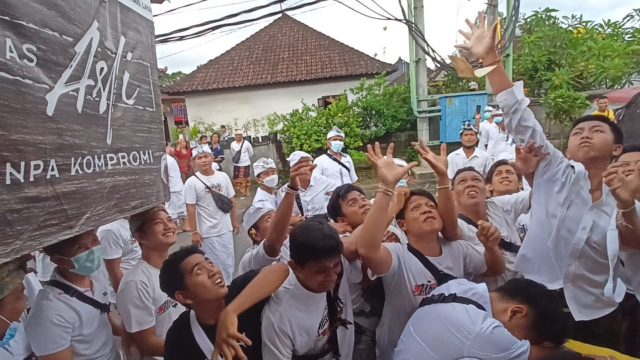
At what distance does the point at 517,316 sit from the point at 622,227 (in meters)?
0.81

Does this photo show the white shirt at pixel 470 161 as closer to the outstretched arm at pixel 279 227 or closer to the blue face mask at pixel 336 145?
the blue face mask at pixel 336 145

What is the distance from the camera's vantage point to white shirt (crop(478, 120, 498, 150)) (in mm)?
8406

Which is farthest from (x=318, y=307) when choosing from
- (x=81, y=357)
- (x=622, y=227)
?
(x=622, y=227)

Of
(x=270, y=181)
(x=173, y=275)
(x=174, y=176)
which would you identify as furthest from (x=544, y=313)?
(x=174, y=176)

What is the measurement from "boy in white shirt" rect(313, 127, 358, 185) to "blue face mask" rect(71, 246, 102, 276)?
3.68m

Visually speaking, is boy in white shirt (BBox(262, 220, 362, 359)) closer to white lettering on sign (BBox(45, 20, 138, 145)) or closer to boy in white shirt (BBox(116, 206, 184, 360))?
boy in white shirt (BBox(116, 206, 184, 360))

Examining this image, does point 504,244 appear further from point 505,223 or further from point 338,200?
point 338,200

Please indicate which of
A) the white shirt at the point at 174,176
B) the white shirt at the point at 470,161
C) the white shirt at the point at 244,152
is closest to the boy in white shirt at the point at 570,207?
the white shirt at the point at 470,161

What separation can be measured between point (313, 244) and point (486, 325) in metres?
0.74

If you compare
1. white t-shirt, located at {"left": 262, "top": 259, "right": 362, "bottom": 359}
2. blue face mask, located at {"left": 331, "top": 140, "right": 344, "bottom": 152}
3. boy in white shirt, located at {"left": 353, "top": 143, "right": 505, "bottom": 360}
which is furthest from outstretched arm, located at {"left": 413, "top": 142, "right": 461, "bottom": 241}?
blue face mask, located at {"left": 331, "top": 140, "right": 344, "bottom": 152}

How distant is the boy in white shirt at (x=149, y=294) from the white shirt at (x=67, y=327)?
0.13 metres

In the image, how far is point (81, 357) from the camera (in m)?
2.01

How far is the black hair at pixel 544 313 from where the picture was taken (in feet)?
5.69

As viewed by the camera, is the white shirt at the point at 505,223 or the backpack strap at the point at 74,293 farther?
the white shirt at the point at 505,223
